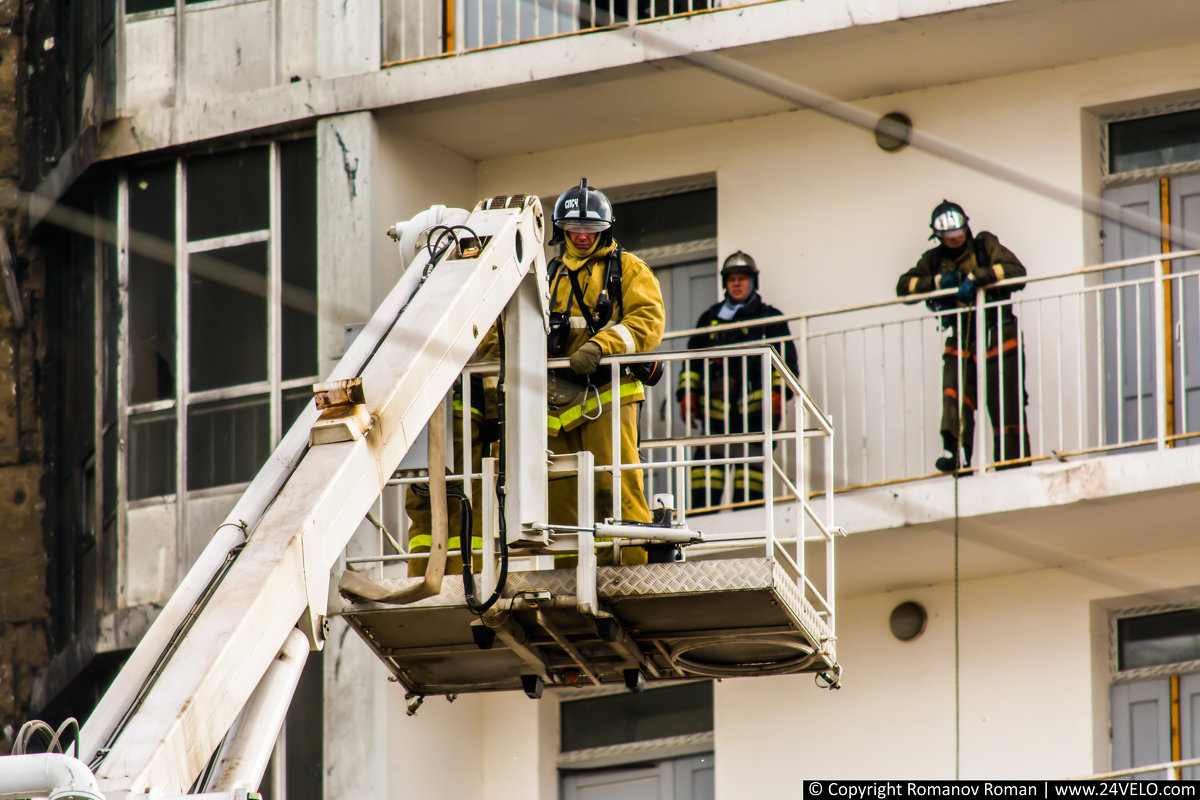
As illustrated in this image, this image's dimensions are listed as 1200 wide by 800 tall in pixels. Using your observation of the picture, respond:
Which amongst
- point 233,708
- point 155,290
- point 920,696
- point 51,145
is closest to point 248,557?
point 233,708

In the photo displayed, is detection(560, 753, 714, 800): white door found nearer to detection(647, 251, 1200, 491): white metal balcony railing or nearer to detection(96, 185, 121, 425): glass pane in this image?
detection(647, 251, 1200, 491): white metal balcony railing

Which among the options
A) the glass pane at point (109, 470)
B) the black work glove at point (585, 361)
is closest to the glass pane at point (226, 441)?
the glass pane at point (109, 470)

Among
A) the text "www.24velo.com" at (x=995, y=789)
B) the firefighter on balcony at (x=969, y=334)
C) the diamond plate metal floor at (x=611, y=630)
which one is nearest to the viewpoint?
the diamond plate metal floor at (x=611, y=630)

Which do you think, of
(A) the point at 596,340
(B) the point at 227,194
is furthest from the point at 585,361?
(B) the point at 227,194

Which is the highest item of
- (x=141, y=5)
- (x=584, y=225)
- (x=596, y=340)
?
(x=141, y=5)

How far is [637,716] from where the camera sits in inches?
578

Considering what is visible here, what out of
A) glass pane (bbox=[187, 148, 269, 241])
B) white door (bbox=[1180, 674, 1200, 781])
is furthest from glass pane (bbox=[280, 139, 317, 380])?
white door (bbox=[1180, 674, 1200, 781])

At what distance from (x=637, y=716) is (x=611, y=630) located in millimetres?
5543

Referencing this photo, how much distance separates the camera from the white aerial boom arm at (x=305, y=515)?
641 cm

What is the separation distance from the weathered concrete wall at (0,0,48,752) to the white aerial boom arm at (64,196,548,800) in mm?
7358

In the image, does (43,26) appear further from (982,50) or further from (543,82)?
(982,50)

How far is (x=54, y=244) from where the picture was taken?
1574 cm

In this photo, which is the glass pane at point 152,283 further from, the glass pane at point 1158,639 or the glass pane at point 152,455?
the glass pane at point 1158,639

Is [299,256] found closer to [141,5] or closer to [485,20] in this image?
[485,20]
